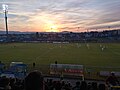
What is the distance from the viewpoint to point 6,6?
253 ft

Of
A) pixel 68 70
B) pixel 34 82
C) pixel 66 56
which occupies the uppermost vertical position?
pixel 34 82

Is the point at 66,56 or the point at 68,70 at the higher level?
the point at 68,70

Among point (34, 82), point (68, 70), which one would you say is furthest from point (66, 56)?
point (34, 82)

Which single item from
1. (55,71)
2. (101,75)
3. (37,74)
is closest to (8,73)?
(55,71)

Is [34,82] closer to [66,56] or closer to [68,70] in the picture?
[68,70]

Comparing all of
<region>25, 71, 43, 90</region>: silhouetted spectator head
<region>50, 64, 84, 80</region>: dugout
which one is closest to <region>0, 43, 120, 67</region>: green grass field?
<region>50, 64, 84, 80</region>: dugout

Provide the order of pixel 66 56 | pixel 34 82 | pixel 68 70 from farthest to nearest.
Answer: pixel 66 56, pixel 68 70, pixel 34 82

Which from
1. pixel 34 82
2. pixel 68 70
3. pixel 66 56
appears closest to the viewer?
pixel 34 82

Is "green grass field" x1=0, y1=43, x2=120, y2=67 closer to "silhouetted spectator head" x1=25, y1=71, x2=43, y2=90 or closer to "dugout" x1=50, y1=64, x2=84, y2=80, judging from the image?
"dugout" x1=50, y1=64, x2=84, y2=80

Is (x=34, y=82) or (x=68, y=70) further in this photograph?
(x=68, y=70)

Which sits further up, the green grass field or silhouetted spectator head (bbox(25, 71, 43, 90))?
silhouetted spectator head (bbox(25, 71, 43, 90))

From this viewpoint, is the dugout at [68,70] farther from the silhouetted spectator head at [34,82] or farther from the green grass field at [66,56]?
the silhouetted spectator head at [34,82]

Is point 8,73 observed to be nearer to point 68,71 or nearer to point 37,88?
point 68,71

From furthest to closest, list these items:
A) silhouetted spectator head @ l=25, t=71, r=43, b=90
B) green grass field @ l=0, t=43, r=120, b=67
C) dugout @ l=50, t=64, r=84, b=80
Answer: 1. green grass field @ l=0, t=43, r=120, b=67
2. dugout @ l=50, t=64, r=84, b=80
3. silhouetted spectator head @ l=25, t=71, r=43, b=90
